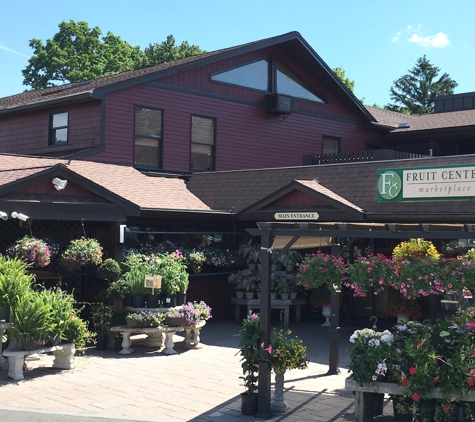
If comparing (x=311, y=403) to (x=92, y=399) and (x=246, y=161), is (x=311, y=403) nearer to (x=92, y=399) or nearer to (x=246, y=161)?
(x=92, y=399)

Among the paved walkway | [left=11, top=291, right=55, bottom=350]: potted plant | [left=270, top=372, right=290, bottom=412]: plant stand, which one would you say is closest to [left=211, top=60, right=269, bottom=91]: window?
the paved walkway

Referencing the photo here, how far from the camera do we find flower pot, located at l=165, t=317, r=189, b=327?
14325mm

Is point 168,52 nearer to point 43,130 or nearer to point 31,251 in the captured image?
point 43,130

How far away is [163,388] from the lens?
1098 cm

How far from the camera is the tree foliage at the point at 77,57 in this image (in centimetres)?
4769

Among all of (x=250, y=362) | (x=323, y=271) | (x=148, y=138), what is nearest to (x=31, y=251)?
(x=250, y=362)

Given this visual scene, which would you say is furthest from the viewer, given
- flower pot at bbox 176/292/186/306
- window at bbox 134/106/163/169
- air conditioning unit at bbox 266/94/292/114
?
air conditioning unit at bbox 266/94/292/114

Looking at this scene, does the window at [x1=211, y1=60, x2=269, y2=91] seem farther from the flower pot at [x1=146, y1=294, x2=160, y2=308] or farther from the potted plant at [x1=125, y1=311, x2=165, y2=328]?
the potted plant at [x1=125, y1=311, x2=165, y2=328]

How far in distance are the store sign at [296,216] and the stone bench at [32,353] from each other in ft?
20.8

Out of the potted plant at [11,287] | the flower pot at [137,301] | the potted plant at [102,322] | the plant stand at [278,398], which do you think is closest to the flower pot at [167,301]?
the flower pot at [137,301]

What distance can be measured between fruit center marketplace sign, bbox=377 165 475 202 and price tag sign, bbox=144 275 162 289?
5.47 meters

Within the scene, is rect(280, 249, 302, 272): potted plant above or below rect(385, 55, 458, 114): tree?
below

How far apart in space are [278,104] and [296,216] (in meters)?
7.15

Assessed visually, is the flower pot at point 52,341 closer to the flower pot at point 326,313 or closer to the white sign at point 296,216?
the white sign at point 296,216
